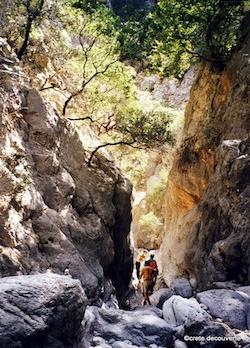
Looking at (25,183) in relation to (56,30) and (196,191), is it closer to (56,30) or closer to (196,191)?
(56,30)

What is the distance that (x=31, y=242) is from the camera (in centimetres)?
1276

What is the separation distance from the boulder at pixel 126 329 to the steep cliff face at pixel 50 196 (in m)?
3.05

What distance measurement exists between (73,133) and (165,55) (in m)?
7.49

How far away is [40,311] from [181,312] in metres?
4.52

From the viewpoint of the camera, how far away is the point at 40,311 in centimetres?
674

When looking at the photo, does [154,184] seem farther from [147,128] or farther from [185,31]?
[147,128]

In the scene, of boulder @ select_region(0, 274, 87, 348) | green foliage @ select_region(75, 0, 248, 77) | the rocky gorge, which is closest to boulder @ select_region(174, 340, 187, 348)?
the rocky gorge

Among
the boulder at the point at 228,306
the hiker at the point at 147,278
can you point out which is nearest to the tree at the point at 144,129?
the hiker at the point at 147,278

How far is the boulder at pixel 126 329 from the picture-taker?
28.3 feet

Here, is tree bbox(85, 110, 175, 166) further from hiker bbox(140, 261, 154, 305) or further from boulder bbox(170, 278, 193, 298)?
boulder bbox(170, 278, 193, 298)

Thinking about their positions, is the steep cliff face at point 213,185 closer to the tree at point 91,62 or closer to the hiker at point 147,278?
the hiker at point 147,278

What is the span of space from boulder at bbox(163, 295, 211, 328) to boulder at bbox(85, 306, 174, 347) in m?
0.47

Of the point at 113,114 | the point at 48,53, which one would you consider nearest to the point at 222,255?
the point at 113,114

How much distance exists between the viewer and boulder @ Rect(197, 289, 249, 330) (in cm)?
1024
